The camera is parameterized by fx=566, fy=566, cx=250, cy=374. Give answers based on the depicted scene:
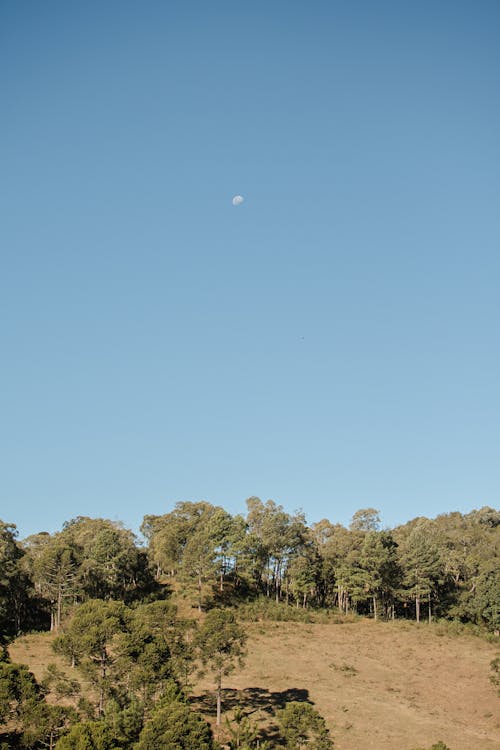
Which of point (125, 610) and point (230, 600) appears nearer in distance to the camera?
point (125, 610)

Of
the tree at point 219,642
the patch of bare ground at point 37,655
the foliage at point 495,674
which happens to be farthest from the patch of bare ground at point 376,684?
the patch of bare ground at point 37,655

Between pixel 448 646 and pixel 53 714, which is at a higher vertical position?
pixel 53 714

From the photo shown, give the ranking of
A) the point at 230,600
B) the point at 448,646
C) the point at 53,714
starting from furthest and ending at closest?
the point at 230,600 < the point at 448,646 < the point at 53,714

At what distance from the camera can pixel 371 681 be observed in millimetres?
54688

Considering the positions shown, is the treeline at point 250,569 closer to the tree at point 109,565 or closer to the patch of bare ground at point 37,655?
the tree at point 109,565

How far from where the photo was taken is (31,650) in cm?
5994

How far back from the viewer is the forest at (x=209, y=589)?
3766cm

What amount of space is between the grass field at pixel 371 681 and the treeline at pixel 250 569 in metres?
7.59

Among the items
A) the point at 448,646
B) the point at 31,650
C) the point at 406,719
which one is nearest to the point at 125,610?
the point at 406,719

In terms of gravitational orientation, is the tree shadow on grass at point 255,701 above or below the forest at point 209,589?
below

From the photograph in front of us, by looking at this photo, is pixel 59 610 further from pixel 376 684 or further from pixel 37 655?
pixel 376 684

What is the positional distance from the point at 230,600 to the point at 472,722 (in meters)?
44.0

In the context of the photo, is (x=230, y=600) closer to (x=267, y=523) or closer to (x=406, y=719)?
(x=267, y=523)

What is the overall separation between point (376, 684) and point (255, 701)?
13.9 meters
